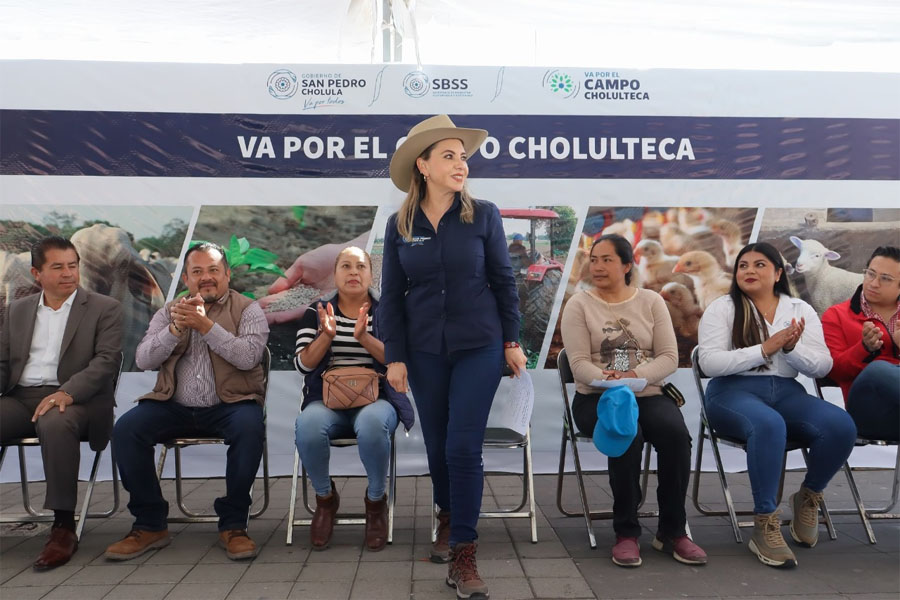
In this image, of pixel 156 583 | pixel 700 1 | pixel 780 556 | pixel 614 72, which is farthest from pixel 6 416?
pixel 700 1

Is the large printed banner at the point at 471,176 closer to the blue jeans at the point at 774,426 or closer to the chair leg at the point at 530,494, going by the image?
the chair leg at the point at 530,494

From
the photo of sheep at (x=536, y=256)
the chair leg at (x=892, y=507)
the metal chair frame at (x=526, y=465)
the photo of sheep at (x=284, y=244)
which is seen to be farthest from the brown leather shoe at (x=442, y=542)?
the chair leg at (x=892, y=507)

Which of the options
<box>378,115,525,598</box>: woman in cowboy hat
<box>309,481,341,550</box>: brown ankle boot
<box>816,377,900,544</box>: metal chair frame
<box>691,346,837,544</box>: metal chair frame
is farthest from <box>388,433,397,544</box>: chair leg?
<box>816,377,900,544</box>: metal chair frame

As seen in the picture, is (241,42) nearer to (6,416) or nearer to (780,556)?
(6,416)

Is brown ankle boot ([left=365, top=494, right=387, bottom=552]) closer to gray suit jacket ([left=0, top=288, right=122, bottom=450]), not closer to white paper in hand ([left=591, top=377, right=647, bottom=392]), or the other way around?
white paper in hand ([left=591, top=377, right=647, bottom=392])

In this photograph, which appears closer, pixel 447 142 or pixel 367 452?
pixel 447 142

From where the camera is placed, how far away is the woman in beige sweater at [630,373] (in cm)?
334

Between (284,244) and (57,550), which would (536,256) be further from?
(57,550)

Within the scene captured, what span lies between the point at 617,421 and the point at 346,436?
133 centimetres

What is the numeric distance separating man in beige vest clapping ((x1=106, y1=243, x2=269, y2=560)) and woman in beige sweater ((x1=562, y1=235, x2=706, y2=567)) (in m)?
1.61

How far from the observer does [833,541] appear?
361 centimetres

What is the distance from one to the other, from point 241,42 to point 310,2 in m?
0.60

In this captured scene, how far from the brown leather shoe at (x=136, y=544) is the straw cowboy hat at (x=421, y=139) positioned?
2046 millimetres

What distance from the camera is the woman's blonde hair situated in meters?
3.08
